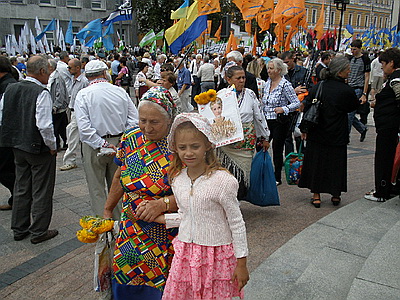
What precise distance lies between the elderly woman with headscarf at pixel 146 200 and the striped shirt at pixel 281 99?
375cm

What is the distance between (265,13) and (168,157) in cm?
1104

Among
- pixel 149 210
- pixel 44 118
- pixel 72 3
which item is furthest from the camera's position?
pixel 72 3

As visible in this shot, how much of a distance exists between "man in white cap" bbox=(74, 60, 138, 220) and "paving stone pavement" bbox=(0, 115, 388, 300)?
66 cm

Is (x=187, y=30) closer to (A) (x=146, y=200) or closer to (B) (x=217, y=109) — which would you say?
(B) (x=217, y=109)

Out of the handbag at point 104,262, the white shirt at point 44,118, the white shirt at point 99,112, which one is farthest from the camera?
the white shirt at point 99,112

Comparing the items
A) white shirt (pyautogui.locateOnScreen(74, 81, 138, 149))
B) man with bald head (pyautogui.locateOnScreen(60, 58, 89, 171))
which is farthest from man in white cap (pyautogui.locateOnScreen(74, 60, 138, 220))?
man with bald head (pyautogui.locateOnScreen(60, 58, 89, 171))

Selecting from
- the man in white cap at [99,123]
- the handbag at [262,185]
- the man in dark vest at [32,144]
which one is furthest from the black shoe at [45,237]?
the handbag at [262,185]

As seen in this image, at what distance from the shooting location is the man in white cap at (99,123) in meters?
4.45

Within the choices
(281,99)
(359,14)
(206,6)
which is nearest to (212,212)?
(281,99)

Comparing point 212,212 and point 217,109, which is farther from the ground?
point 217,109

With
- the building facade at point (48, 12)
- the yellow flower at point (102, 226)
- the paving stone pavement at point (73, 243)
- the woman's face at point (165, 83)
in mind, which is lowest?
the paving stone pavement at point (73, 243)

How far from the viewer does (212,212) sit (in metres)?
2.21

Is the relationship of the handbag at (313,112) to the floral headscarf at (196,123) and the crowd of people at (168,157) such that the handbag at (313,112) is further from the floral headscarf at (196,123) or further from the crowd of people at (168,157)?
the floral headscarf at (196,123)

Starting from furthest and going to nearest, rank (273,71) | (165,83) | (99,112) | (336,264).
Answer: (165,83)
(273,71)
(99,112)
(336,264)
